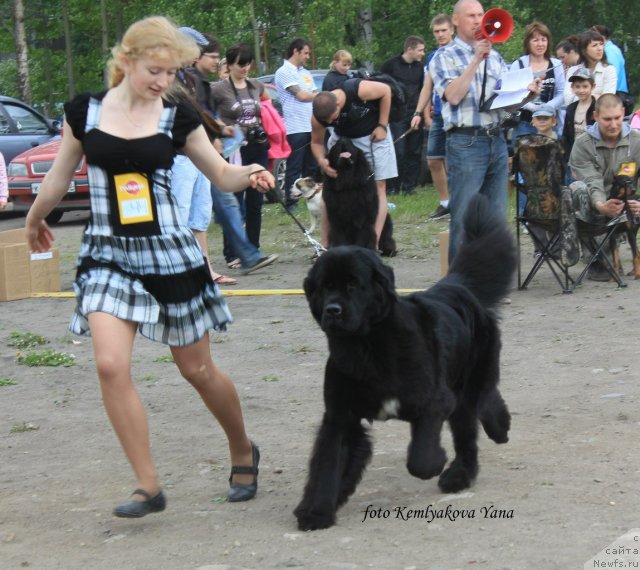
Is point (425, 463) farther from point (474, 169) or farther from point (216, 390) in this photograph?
point (474, 169)

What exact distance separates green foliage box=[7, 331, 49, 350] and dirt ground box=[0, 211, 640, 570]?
0.10m

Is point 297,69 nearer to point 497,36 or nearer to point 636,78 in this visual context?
point 497,36

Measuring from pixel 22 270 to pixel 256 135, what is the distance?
262 centimetres

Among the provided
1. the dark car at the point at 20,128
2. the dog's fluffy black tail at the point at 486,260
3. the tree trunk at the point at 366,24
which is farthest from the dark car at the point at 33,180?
the tree trunk at the point at 366,24

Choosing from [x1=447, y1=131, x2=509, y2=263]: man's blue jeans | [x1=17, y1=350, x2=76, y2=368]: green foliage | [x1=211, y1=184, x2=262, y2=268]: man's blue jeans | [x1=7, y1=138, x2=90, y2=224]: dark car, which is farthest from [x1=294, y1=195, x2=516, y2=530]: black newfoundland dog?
[x1=7, y1=138, x2=90, y2=224]: dark car

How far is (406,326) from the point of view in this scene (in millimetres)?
4227

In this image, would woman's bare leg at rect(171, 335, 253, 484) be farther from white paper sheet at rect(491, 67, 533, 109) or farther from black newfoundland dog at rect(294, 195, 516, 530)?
white paper sheet at rect(491, 67, 533, 109)

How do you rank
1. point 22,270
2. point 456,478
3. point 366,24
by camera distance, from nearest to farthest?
1. point 456,478
2. point 22,270
3. point 366,24

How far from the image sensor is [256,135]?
11.0 meters

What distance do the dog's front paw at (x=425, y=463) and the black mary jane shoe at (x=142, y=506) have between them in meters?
0.92

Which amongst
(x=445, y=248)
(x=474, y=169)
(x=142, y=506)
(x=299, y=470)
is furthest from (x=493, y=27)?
(x=142, y=506)

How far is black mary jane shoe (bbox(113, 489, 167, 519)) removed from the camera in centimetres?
413

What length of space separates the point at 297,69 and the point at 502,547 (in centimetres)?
1121

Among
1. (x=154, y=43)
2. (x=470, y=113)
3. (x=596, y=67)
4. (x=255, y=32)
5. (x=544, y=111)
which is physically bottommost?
(x=544, y=111)
